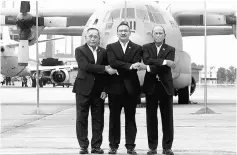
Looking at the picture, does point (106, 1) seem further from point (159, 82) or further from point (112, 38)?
point (159, 82)

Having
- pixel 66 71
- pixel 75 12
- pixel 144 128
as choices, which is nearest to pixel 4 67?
pixel 66 71

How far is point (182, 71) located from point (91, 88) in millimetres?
10616

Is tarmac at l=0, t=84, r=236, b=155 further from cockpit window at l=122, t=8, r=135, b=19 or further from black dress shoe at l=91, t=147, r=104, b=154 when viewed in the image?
cockpit window at l=122, t=8, r=135, b=19

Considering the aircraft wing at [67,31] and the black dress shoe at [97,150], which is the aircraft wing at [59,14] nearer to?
the aircraft wing at [67,31]

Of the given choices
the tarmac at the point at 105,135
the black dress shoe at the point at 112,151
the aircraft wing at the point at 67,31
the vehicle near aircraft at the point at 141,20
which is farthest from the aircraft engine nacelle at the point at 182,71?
the black dress shoe at the point at 112,151

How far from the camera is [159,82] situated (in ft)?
29.1

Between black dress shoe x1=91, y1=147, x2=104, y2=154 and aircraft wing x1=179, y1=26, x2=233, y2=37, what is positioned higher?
aircraft wing x1=179, y1=26, x2=233, y2=37

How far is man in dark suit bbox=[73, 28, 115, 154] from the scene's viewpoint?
8.98m

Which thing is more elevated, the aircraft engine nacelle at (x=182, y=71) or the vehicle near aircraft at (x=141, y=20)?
the vehicle near aircraft at (x=141, y=20)

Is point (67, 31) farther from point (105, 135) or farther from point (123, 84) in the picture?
point (123, 84)

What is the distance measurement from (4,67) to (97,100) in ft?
158

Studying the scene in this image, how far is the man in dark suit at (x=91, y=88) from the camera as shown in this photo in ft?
29.5

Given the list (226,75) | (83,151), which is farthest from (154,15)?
(226,75)

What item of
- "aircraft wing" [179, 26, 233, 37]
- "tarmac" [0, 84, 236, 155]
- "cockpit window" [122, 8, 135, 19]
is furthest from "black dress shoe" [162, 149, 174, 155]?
"aircraft wing" [179, 26, 233, 37]
